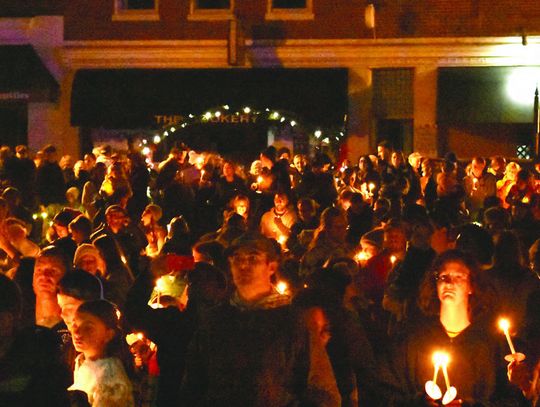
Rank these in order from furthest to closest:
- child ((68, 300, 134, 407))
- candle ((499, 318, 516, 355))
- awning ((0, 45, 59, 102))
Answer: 1. awning ((0, 45, 59, 102))
2. candle ((499, 318, 516, 355))
3. child ((68, 300, 134, 407))

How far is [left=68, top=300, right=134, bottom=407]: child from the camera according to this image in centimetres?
483

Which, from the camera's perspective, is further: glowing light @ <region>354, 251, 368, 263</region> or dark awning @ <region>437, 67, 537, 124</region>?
dark awning @ <region>437, 67, 537, 124</region>

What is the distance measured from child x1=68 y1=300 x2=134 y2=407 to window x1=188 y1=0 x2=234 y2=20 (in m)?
21.2

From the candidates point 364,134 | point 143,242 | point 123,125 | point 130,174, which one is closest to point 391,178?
point 130,174

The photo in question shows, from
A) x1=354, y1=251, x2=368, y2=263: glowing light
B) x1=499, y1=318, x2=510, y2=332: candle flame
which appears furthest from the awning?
x1=499, y1=318, x2=510, y2=332: candle flame

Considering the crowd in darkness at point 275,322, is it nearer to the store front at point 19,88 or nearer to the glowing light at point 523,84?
the glowing light at point 523,84

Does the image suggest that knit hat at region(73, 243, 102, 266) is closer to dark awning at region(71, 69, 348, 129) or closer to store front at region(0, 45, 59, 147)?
dark awning at region(71, 69, 348, 129)

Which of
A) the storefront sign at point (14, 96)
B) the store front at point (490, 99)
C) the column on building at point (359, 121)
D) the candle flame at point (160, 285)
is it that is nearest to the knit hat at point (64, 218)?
the candle flame at point (160, 285)

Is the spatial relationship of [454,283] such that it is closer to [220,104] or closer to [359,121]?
[359,121]

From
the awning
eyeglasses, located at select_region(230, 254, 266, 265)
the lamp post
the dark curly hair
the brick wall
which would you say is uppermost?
the brick wall

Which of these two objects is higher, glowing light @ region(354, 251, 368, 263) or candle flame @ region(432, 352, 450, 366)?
glowing light @ region(354, 251, 368, 263)

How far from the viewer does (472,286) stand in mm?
5309

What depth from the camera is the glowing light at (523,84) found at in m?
24.4

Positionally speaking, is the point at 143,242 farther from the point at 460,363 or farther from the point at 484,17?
→ the point at 484,17
